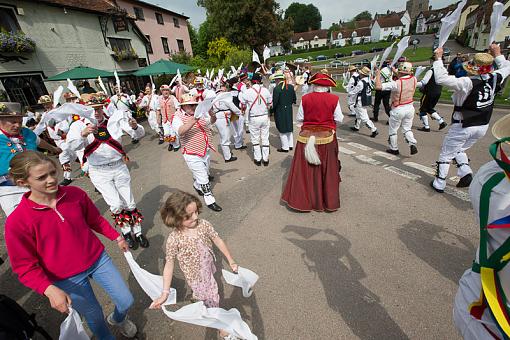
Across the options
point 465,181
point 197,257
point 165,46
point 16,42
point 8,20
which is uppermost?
point 8,20

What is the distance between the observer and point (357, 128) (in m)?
8.75

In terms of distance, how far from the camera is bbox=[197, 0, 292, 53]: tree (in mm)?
33250

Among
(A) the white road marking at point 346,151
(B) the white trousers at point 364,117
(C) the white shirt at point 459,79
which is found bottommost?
(A) the white road marking at point 346,151

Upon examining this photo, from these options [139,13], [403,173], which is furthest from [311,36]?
[403,173]

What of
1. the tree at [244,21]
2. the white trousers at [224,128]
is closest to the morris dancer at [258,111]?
the white trousers at [224,128]

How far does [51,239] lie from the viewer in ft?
6.16

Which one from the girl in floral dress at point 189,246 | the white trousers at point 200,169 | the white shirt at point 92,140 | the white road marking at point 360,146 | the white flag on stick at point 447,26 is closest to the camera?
the girl in floral dress at point 189,246

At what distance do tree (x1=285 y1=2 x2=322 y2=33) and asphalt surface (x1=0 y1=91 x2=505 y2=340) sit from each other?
11010 centimetres

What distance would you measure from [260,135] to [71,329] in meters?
5.29

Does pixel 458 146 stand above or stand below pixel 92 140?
below

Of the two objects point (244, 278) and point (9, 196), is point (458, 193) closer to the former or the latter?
point (244, 278)

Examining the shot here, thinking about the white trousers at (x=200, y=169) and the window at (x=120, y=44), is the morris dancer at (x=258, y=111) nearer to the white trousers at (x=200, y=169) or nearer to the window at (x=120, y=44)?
the white trousers at (x=200, y=169)

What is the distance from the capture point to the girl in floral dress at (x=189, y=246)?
6.54ft

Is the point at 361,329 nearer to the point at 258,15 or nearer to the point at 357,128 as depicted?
the point at 357,128
